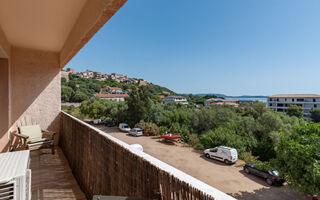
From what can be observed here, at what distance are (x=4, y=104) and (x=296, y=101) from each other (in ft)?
195

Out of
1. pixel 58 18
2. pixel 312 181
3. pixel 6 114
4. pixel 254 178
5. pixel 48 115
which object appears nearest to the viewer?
pixel 58 18

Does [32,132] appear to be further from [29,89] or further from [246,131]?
[246,131]

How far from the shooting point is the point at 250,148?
1442cm

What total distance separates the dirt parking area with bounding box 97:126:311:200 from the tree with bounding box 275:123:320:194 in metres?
1.95

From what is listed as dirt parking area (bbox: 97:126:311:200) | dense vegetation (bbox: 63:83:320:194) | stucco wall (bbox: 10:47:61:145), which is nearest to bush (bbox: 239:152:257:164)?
dense vegetation (bbox: 63:83:320:194)

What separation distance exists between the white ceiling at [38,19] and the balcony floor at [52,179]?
7.92 feet

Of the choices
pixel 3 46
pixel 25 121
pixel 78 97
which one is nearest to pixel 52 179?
pixel 25 121

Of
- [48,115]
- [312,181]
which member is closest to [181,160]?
[312,181]

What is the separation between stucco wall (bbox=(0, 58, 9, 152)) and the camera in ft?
11.8

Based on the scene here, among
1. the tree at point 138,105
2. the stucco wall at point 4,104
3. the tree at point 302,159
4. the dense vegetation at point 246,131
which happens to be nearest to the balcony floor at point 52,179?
the stucco wall at point 4,104

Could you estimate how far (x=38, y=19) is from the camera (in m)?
2.55

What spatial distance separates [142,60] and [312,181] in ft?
230

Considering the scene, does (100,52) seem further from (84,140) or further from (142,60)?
(84,140)

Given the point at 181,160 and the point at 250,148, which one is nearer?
the point at 181,160
